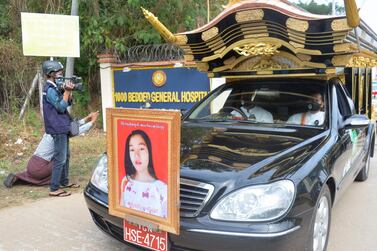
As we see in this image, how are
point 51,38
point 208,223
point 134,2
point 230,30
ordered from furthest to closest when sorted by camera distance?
point 134,2 → point 51,38 → point 230,30 → point 208,223

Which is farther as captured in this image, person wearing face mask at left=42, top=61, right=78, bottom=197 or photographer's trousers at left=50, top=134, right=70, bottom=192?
photographer's trousers at left=50, top=134, right=70, bottom=192

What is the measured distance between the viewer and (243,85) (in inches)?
188

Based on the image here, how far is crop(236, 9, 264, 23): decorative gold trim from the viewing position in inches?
161

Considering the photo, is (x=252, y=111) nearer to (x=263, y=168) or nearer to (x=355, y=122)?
(x=355, y=122)

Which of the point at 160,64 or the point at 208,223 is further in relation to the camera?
the point at 160,64

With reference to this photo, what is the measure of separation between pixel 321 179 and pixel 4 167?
17.1 feet

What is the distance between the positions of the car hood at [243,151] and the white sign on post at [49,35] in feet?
14.2

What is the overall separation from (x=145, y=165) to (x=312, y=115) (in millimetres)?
2015

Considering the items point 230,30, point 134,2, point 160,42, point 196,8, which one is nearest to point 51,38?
point 134,2

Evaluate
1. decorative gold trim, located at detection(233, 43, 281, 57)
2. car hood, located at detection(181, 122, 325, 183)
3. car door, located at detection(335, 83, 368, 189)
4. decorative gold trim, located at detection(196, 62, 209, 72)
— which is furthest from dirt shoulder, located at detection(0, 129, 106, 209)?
car door, located at detection(335, 83, 368, 189)

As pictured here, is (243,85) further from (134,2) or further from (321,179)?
(134,2)

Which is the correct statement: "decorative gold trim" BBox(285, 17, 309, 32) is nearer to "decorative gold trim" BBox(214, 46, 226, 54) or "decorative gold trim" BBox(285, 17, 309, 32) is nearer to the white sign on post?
"decorative gold trim" BBox(214, 46, 226, 54)

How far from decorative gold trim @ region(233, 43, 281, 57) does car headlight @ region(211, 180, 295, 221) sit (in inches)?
77.6

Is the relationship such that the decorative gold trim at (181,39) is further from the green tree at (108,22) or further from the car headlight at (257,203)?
the green tree at (108,22)
